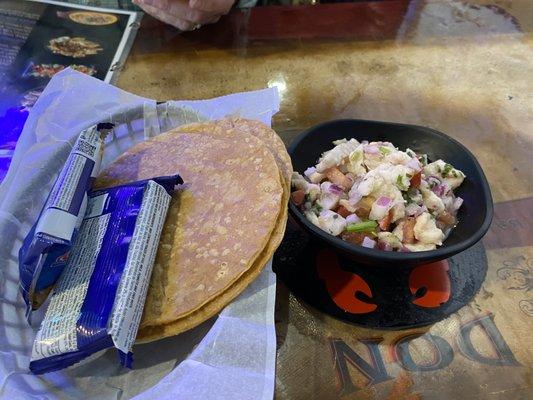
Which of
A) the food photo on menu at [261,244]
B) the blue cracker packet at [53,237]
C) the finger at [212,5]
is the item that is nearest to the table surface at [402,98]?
the food photo on menu at [261,244]

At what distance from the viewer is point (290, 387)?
40.1 inches

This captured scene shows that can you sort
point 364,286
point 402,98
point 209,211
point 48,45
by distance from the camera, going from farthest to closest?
1. point 48,45
2. point 402,98
3. point 364,286
4. point 209,211

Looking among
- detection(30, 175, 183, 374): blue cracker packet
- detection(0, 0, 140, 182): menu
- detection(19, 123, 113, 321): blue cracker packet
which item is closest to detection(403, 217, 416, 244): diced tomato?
detection(30, 175, 183, 374): blue cracker packet

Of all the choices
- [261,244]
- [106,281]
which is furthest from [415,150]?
[106,281]

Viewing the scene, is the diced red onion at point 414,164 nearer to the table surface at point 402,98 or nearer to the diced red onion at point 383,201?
the diced red onion at point 383,201

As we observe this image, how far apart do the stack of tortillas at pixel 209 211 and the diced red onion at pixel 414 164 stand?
1.04 ft

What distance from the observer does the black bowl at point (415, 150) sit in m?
1.02

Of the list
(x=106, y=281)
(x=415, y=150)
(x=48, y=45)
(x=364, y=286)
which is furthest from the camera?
(x=48, y=45)

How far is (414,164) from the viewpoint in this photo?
3.97 ft

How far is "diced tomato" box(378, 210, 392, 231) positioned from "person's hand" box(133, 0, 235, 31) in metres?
1.22

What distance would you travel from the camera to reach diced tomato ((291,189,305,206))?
3.95ft

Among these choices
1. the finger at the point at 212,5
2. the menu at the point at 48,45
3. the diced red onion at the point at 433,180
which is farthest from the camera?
the finger at the point at 212,5

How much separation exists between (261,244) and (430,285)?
49 cm

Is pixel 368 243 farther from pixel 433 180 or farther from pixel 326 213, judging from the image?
pixel 433 180
